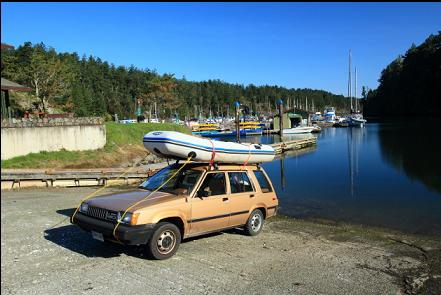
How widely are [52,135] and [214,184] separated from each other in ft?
84.3

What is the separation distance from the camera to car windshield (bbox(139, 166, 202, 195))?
985cm

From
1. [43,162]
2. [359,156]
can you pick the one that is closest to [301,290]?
[43,162]

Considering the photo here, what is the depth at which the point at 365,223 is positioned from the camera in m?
17.0

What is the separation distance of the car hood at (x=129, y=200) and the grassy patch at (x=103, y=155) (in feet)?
54.7

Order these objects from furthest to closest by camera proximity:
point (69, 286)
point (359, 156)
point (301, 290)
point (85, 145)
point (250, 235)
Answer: point (359, 156)
point (85, 145)
point (250, 235)
point (301, 290)
point (69, 286)

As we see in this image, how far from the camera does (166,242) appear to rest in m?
8.80

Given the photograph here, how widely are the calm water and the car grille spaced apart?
10.8 meters

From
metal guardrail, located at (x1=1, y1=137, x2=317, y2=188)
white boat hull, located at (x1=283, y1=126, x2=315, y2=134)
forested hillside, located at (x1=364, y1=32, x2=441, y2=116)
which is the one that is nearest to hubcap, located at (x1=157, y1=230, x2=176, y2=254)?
metal guardrail, located at (x1=1, y1=137, x2=317, y2=188)

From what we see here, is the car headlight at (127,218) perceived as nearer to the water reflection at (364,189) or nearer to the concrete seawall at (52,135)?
the water reflection at (364,189)

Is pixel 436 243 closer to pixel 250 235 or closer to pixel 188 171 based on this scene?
pixel 250 235

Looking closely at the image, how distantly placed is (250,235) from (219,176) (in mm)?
2077

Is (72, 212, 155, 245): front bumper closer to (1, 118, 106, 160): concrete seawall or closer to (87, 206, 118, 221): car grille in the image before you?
(87, 206, 118, 221): car grille

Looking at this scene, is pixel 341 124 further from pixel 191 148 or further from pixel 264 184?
pixel 191 148

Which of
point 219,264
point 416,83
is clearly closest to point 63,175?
point 219,264
